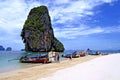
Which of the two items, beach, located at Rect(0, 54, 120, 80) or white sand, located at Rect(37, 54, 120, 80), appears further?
beach, located at Rect(0, 54, 120, 80)

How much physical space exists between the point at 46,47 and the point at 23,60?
226 ft

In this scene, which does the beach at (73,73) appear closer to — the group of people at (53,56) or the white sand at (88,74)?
the white sand at (88,74)

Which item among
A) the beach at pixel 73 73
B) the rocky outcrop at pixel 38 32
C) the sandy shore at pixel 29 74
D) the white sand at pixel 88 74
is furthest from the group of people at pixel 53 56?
the rocky outcrop at pixel 38 32

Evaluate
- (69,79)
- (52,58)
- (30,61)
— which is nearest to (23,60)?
(30,61)

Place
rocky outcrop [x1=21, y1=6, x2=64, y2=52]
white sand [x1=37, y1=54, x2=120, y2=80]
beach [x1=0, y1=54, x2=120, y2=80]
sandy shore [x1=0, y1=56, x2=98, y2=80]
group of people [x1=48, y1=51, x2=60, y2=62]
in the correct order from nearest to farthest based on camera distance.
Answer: white sand [x1=37, y1=54, x2=120, y2=80] → beach [x1=0, y1=54, x2=120, y2=80] → sandy shore [x1=0, y1=56, x2=98, y2=80] → group of people [x1=48, y1=51, x2=60, y2=62] → rocky outcrop [x1=21, y1=6, x2=64, y2=52]

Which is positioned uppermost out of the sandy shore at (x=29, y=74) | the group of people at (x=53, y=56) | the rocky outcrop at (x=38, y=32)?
the rocky outcrop at (x=38, y=32)

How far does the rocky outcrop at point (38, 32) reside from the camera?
106062 millimetres

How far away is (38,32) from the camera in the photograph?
108 meters

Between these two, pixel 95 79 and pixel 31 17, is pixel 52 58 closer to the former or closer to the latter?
pixel 95 79

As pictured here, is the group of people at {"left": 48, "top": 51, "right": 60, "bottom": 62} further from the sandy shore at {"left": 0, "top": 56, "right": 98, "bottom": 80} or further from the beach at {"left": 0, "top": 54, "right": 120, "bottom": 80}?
the beach at {"left": 0, "top": 54, "right": 120, "bottom": 80}

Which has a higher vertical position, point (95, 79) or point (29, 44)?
point (29, 44)

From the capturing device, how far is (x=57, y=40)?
12456 cm

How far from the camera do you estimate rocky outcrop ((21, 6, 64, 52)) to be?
4176 inches

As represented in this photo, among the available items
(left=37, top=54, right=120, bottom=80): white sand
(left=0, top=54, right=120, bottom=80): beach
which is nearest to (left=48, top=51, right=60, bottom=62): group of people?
(left=0, top=54, right=120, bottom=80): beach
